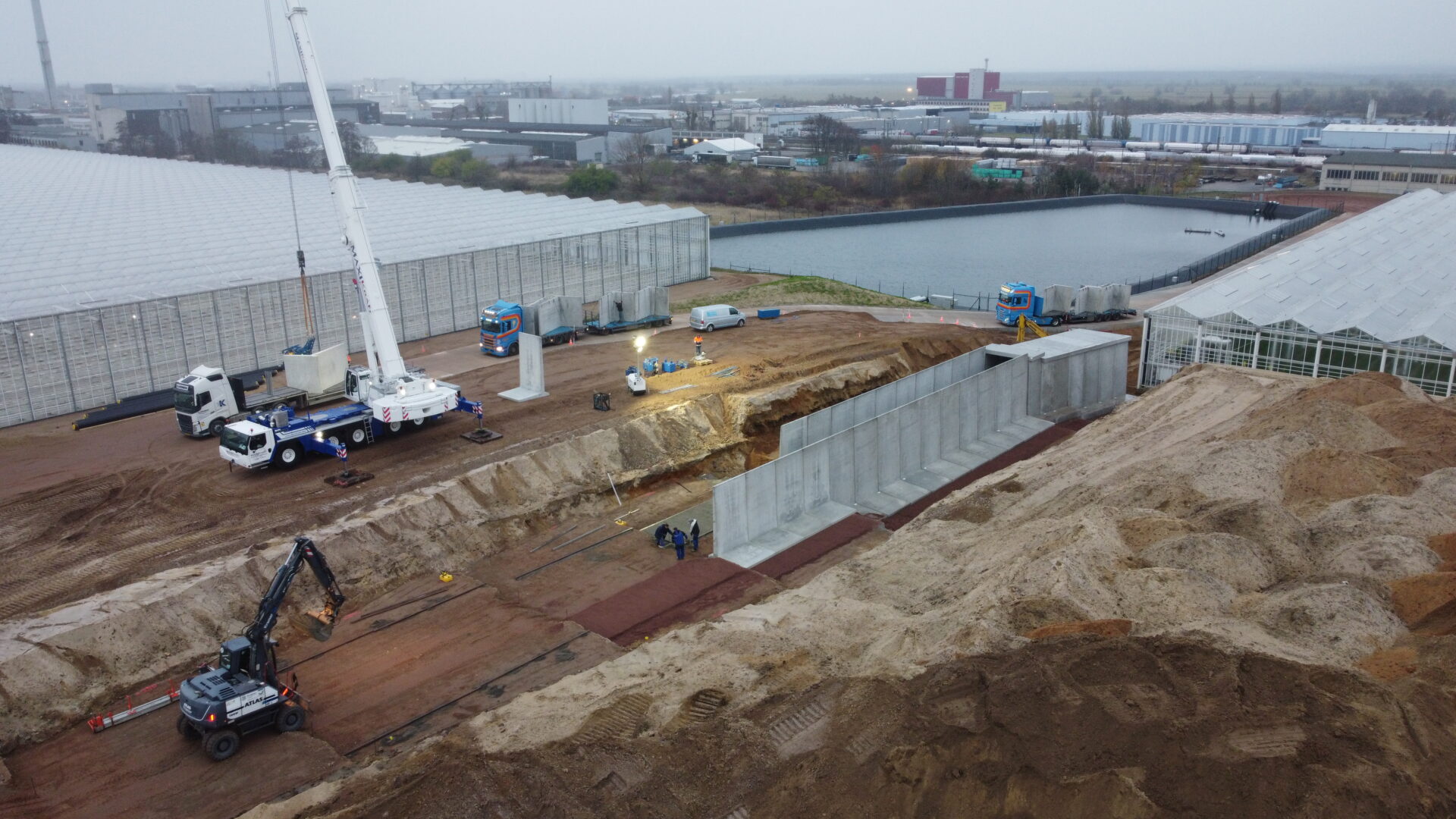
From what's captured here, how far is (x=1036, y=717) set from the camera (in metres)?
15.4

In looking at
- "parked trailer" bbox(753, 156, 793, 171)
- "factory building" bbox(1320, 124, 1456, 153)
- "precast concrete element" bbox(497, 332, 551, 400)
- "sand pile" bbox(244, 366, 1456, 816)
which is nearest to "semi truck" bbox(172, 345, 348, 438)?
"precast concrete element" bbox(497, 332, 551, 400)

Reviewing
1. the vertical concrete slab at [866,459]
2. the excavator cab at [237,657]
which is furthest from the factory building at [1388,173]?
the excavator cab at [237,657]

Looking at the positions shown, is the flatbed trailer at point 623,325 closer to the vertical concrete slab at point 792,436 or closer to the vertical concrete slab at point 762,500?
A: the vertical concrete slab at point 792,436

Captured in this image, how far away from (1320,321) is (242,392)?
35.1 meters

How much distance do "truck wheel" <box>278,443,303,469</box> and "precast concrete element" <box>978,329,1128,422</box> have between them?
2349 cm

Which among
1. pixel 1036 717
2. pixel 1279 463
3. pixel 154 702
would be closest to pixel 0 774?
pixel 154 702

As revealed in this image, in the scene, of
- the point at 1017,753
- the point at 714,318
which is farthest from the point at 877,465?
the point at 714,318

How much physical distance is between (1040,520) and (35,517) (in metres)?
24.8

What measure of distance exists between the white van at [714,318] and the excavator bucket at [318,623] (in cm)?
2441

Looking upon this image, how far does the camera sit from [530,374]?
35469mm

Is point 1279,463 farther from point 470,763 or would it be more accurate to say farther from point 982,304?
point 982,304

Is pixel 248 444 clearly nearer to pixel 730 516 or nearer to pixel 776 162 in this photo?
pixel 730 516

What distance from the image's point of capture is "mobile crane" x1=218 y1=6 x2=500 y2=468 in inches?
1148

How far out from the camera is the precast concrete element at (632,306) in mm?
44594
